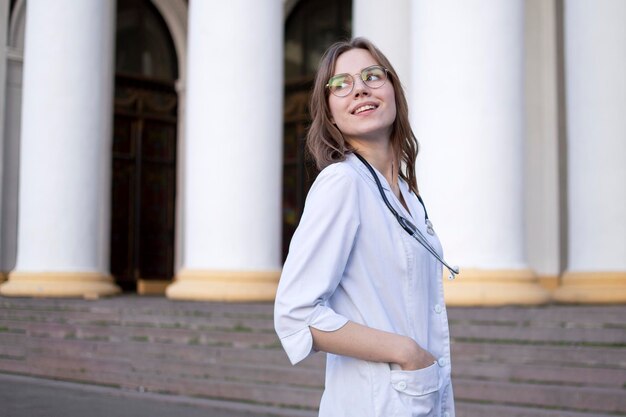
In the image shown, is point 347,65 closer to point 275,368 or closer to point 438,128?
point 275,368

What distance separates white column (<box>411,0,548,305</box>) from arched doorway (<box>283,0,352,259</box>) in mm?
11002

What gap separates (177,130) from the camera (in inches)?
949

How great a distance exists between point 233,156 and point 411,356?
11.7 metres

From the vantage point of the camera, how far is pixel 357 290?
6.73ft

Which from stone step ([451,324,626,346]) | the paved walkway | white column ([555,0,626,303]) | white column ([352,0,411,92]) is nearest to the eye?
stone step ([451,324,626,346])

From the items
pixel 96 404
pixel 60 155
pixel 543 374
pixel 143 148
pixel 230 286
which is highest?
pixel 143 148

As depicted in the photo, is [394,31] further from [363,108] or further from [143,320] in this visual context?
[363,108]

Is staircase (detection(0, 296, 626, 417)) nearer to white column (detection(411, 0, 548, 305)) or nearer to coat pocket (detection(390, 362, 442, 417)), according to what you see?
white column (detection(411, 0, 548, 305))

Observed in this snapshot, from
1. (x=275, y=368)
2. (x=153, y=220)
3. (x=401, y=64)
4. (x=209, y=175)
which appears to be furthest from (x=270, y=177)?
(x=153, y=220)

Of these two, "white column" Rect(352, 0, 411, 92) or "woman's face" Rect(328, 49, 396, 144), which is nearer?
"woman's face" Rect(328, 49, 396, 144)

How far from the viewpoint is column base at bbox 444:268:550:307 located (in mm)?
10984

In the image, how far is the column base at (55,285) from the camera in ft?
52.4

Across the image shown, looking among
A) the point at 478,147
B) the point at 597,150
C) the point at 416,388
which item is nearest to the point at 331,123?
the point at 416,388

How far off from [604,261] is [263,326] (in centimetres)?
499
